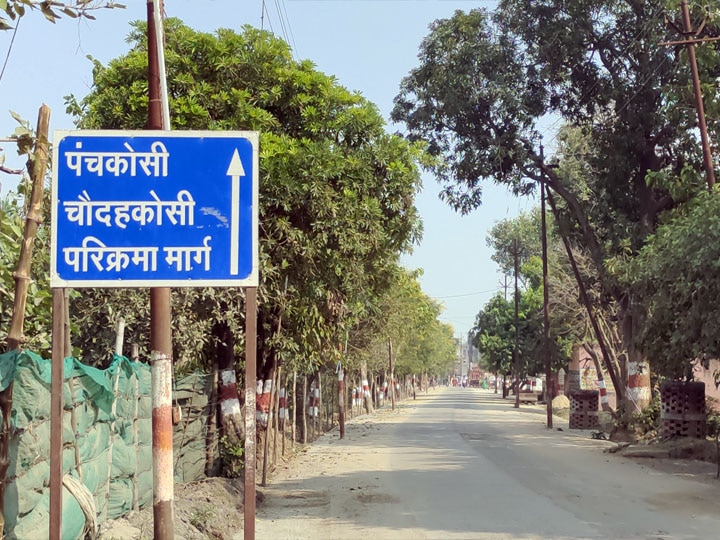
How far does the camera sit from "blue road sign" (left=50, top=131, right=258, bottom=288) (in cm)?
566

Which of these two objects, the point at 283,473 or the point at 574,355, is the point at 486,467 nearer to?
the point at 283,473

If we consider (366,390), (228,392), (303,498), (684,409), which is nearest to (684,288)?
(303,498)

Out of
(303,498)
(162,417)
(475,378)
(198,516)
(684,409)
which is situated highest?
(162,417)

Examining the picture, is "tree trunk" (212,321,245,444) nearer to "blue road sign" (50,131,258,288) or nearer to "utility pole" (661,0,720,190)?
"blue road sign" (50,131,258,288)

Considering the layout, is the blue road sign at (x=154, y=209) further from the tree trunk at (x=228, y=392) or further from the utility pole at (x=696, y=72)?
the utility pole at (x=696, y=72)

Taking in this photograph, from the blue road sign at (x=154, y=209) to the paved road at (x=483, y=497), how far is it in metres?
5.79

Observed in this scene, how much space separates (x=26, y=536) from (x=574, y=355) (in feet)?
191

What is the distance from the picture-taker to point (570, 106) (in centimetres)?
2684

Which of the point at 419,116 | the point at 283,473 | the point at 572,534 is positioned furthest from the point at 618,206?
the point at 572,534

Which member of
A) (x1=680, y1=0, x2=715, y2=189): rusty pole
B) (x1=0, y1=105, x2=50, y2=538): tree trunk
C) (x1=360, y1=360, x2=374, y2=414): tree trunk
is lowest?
(x1=360, y1=360, x2=374, y2=414): tree trunk

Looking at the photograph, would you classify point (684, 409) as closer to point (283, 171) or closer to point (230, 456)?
point (230, 456)

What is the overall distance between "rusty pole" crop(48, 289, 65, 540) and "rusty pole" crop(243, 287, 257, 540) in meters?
1.18

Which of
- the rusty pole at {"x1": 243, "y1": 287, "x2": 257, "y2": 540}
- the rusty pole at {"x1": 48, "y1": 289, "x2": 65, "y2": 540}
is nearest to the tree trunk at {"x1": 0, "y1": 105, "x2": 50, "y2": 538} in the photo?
the rusty pole at {"x1": 48, "y1": 289, "x2": 65, "y2": 540}

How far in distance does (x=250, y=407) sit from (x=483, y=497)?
8.83 m
